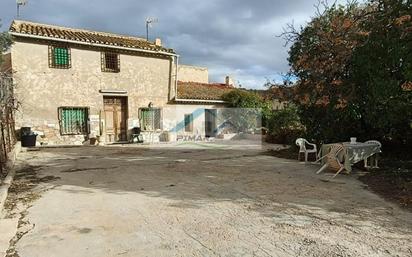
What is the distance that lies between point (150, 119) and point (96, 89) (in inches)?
141

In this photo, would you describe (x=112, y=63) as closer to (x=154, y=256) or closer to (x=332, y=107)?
(x=332, y=107)

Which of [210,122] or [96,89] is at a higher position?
[96,89]

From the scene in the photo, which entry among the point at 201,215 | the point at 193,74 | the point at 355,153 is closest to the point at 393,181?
the point at 355,153

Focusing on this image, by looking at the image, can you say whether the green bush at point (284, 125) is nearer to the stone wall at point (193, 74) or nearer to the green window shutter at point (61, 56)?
the green window shutter at point (61, 56)

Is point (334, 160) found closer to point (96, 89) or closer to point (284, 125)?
point (284, 125)

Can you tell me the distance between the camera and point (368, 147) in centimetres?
934

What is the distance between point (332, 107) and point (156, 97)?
12119mm

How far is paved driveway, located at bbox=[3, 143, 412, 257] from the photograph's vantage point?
4.29 metres

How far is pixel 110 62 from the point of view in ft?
63.3

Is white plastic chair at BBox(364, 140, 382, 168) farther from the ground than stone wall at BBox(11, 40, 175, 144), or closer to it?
closer to it

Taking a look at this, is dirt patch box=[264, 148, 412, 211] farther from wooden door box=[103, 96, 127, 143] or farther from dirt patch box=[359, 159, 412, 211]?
wooden door box=[103, 96, 127, 143]

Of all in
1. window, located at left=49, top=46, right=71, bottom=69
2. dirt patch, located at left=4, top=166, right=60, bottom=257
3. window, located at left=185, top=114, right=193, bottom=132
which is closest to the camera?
dirt patch, located at left=4, top=166, right=60, bottom=257

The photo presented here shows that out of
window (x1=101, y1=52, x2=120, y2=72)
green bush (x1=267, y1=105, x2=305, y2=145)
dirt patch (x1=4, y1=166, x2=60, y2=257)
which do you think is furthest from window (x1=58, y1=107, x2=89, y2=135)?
green bush (x1=267, y1=105, x2=305, y2=145)

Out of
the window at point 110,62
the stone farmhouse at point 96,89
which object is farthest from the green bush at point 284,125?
the window at point 110,62
